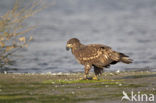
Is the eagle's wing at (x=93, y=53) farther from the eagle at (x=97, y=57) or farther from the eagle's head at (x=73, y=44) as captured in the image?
the eagle's head at (x=73, y=44)

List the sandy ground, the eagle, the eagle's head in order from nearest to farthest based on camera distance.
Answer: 1. the sandy ground
2. the eagle
3. the eagle's head

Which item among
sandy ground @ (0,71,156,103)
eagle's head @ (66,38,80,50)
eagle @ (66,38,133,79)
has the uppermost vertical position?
eagle's head @ (66,38,80,50)

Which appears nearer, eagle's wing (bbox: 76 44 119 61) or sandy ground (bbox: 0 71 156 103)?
sandy ground (bbox: 0 71 156 103)

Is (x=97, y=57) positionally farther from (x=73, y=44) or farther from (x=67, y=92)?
(x=67, y=92)

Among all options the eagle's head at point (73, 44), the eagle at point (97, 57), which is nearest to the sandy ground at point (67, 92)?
the eagle at point (97, 57)

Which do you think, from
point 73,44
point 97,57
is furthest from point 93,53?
point 73,44

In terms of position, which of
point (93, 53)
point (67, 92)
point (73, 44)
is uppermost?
point (73, 44)

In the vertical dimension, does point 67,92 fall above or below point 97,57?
below

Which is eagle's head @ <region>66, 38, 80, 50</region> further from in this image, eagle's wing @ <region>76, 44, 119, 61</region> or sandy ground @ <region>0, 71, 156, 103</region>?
sandy ground @ <region>0, 71, 156, 103</region>

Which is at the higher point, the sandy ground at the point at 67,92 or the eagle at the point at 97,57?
the eagle at the point at 97,57

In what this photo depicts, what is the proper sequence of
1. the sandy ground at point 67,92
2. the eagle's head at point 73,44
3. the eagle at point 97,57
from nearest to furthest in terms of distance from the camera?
the sandy ground at point 67,92 → the eagle at point 97,57 → the eagle's head at point 73,44

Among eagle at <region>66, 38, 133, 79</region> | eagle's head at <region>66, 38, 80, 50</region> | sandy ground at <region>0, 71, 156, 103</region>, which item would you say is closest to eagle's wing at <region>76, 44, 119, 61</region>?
eagle at <region>66, 38, 133, 79</region>

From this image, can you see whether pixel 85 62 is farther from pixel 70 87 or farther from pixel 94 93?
pixel 94 93

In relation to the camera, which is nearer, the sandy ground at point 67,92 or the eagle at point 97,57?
the sandy ground at point 67,92
